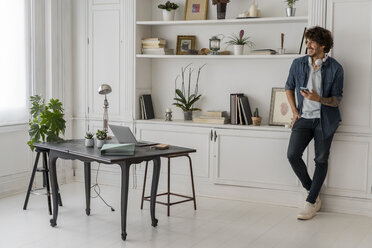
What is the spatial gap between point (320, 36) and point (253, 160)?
5.06 feet

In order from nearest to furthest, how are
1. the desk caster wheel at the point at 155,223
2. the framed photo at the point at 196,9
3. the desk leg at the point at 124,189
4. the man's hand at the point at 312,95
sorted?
the desk leg at the point at 124,189, the desk caster wheel at the point at 155,223, the man's hand at the point at 312,95, the framed photo at the point at 196,9

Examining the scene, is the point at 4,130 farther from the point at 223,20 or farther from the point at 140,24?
the point at 223,20

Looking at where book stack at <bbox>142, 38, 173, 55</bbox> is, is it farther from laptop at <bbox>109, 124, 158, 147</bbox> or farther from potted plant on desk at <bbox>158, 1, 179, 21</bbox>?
laptop at <bbox>109, 124, 158, 147</bbox>

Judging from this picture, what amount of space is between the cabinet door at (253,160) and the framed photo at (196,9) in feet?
4.55

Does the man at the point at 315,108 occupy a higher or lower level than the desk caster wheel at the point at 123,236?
higher

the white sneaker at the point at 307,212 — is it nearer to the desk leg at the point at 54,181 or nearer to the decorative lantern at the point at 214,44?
the decorative lantern at the point at 214,44

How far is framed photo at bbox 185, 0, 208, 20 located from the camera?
6203 millimetres

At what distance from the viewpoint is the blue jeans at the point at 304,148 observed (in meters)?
5.19

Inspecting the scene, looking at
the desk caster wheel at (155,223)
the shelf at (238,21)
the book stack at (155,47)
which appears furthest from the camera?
the book stack at (155,47)

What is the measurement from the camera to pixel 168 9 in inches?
246

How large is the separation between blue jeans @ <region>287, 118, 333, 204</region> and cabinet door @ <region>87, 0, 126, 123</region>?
7.31 feet

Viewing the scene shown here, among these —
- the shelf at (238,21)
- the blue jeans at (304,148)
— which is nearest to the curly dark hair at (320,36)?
the shelf at (238,21)

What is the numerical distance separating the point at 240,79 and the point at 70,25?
2.26m

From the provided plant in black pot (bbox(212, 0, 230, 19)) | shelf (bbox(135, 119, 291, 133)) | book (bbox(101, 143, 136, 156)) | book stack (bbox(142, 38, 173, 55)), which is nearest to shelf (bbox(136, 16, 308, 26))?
plant in black pot (bbox(212, 0, 230, 19))
